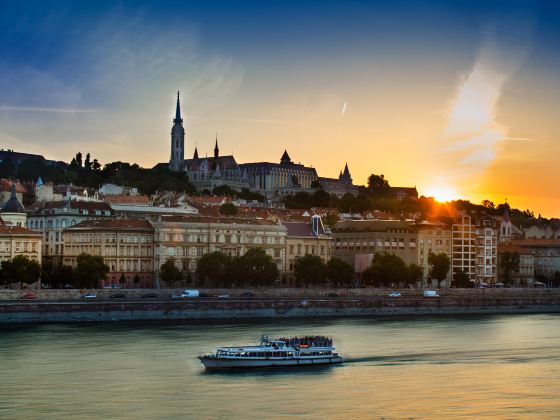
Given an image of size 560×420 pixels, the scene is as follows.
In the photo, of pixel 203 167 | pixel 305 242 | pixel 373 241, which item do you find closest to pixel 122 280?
pixel 305 242

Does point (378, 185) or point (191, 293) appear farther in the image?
point (378, 185)

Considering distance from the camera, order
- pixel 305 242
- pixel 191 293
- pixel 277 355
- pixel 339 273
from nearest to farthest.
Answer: pixel 277 355 → pixel 191 293 → pixel 339 273 → pixel 305 242

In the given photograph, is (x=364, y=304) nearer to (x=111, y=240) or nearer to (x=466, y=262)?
(x=111, y=240)

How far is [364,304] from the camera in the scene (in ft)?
227

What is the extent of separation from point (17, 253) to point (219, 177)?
94124 millimetres

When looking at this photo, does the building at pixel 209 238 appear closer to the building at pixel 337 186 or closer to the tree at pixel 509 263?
the tree at pixel 509 263

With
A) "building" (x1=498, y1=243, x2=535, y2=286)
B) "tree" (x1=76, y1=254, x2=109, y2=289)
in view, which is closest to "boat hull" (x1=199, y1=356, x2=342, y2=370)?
"tree" (x1=76, y1=254, x2=109, y2=289)

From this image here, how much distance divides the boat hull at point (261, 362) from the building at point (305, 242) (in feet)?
151

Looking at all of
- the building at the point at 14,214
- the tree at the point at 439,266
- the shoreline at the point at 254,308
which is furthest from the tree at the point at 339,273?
the building at the point at 14,214

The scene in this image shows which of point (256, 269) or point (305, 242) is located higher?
point (305, 242)

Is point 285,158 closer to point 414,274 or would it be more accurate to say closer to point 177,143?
point 177,143

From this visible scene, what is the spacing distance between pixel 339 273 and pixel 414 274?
715 cm

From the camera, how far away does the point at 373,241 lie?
97.7 metres

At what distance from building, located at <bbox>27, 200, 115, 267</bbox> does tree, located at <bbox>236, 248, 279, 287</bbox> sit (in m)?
13.0
